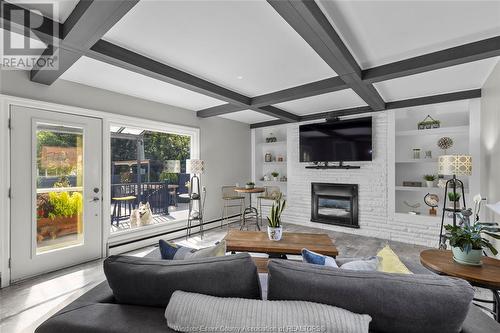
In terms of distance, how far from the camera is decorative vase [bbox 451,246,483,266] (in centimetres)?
159

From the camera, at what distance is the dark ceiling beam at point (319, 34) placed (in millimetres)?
1479

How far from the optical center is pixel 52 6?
1604mm

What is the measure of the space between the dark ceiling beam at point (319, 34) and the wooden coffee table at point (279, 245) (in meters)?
1.79

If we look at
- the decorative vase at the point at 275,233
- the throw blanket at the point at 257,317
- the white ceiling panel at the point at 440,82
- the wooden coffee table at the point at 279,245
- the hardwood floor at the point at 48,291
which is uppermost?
the white ceiling panel at the point at 440,82

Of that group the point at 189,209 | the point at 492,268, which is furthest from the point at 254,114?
the point at 492,268

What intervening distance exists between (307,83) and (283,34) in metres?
1.23

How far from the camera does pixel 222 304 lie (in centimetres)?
92

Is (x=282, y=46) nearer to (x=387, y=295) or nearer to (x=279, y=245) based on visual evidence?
(x=279, y=245)

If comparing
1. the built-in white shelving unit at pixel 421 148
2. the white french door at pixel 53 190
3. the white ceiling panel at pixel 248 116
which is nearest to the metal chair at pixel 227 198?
the white ceiling panel at pixel 248 116

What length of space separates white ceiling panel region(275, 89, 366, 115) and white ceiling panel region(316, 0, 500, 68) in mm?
1318

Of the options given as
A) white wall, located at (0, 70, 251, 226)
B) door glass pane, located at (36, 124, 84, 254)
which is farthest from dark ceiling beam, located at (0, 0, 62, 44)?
door glass pane, located at (36, 124, 84, 254)

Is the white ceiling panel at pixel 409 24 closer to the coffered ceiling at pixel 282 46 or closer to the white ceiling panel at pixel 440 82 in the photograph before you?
the coffered ceiling at pixel 282 46

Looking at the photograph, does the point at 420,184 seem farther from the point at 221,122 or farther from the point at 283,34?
the point at 221,122

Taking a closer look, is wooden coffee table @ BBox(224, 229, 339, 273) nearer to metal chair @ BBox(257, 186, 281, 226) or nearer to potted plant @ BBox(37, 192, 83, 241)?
potted plant @ BBox(37, 192, 83, 241)
